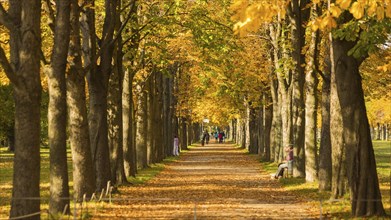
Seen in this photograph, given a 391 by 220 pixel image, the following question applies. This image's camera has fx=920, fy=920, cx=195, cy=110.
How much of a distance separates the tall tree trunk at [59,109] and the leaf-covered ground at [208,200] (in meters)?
0.96

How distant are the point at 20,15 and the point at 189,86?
195ft

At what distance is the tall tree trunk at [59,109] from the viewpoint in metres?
18.9

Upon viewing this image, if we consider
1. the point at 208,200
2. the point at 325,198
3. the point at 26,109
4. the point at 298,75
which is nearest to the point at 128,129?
the point at 298,75

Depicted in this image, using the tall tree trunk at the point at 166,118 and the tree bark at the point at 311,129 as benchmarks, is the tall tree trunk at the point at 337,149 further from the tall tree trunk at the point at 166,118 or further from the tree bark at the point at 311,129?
the tall tree trunk at the point at 166,118

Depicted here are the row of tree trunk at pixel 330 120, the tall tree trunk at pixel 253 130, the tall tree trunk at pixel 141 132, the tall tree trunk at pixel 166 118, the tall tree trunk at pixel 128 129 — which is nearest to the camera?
the row of tree trunk at pixel 330 120

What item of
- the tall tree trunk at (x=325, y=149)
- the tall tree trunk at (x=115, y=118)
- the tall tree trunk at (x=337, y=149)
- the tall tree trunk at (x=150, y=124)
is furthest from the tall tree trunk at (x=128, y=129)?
the tall tree trunk at (x=337, y=149)

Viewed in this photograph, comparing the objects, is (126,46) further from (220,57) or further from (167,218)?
(167,218)

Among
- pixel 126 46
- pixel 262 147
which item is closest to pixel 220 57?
pixel 126 46

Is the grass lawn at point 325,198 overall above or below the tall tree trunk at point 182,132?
below

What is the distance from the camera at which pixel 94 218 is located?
1908 centimetres

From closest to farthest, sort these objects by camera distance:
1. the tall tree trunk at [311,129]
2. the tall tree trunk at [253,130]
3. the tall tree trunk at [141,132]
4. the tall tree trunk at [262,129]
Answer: the tall tree trunk at [311,129] → the tall tree trunk at [141,132] → the tall tree trunk at [262,129] → the tall tree trunk at [253,130]

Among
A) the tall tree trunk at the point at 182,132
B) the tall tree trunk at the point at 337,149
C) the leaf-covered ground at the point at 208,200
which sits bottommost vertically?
the leaf-covered ground at the point at 208,200

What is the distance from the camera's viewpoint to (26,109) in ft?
53.3

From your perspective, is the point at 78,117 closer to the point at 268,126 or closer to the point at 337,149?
the point at 337,149
